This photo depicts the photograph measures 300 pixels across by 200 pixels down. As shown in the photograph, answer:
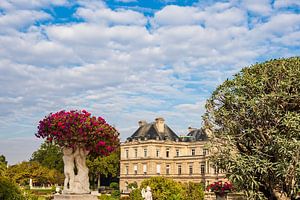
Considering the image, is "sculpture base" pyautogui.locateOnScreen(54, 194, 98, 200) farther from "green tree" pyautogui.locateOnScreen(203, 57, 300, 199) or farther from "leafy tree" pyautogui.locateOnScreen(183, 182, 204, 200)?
"leafy tree" pyautogui.locateOnScreen(183, 182, 204, 200)

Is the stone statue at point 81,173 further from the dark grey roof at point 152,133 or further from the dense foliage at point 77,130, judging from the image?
the dark grey roof at point 152,133

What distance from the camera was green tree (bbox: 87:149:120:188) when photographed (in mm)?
60938

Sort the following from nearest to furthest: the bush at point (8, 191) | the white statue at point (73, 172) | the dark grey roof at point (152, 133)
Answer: the bush at point (8, 191) → the white statue at point (73, 172) → the dark grey roof at point (152, 133)

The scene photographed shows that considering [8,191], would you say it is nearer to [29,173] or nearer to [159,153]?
[29,173]

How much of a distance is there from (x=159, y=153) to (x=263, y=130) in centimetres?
4748

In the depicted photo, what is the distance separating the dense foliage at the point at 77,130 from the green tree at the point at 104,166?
40795 mm


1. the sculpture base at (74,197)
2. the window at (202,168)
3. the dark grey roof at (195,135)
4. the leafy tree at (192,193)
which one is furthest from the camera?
the dark grey roof at (195,135)

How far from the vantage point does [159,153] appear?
62344 mm

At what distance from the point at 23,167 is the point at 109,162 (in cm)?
1432

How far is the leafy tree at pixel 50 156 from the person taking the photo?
73.1m

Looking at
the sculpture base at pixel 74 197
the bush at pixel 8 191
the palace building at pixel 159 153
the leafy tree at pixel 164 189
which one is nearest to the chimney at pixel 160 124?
the palace building at pixel 159 153

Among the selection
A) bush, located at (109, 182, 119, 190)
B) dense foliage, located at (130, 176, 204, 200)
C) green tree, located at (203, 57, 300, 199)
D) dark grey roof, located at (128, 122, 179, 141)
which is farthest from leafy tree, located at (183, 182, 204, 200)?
bush, located at (109, 182, 119, 190)

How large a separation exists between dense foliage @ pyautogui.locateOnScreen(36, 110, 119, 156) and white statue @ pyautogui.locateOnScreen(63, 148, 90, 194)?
16.5 inches

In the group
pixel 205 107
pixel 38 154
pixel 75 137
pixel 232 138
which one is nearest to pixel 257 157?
pixel 232 138
